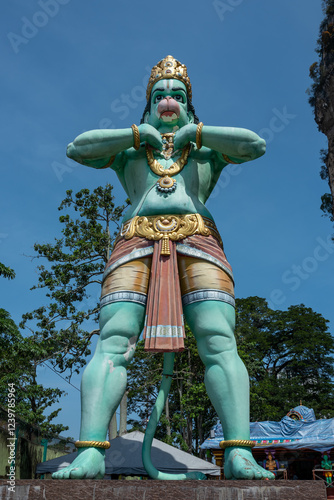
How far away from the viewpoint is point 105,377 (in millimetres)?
3729

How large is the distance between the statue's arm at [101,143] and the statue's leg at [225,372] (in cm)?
162

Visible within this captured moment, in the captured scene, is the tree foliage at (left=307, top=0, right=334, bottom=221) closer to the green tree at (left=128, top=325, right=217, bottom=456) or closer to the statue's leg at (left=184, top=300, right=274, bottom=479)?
the green tree at (left=128, top=325, right=217, bottom=456)

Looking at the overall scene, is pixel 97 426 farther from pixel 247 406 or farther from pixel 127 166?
pixel 127 166

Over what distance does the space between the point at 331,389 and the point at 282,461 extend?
10998 mm

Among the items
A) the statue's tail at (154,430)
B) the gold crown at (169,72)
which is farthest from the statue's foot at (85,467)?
the gold crown at (169,72)

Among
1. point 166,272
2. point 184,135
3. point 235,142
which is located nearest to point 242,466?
point 166,272

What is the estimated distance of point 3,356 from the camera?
11.5 m

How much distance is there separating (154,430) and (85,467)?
94 cm

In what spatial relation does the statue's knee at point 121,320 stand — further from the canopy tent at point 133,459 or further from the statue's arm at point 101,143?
the canopy tent at point 133,459

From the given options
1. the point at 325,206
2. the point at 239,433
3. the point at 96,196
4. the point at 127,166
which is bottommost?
the point at 239,433

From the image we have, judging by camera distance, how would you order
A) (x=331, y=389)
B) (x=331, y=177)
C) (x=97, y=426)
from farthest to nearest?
1. (x=331, y=389)
2. (x=331, y=177)
3. (x=97, y=426)

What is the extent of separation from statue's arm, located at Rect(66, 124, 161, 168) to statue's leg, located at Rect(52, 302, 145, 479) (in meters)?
1.45

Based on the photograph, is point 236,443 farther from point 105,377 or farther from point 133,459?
point 133,459

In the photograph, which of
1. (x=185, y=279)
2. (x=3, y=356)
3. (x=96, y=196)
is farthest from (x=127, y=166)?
(x=96, y=196)
